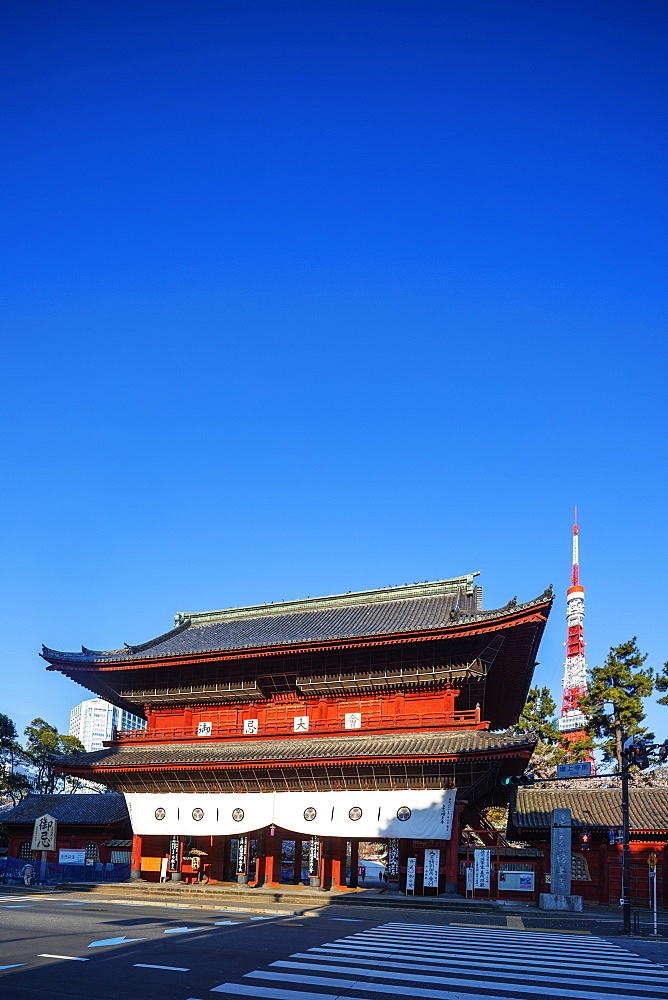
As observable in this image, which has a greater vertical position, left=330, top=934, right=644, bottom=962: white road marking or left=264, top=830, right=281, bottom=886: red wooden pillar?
left=330, top=934, right=644, bottom=962: white road marking

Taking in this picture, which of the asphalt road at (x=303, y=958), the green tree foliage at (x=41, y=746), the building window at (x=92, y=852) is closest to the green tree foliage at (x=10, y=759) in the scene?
the green tree foliage at (x=41, y=746)

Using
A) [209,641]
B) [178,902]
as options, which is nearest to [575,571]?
[209,641]

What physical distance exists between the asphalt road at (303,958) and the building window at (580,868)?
49.1 ft

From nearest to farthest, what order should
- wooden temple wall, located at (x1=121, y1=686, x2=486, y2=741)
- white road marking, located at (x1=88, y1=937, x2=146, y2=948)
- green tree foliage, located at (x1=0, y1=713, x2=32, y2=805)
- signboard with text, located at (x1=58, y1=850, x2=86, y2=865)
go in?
white road marking, located at (x1=88, y1=937, x2=146, y2=948) → wooden temple wall, located at (x1=121, y1=686, x2=486, y2=741) → signboard with text, located at (x1=58, y1=850, x2=86, y2=865) → green tree foliage, located at (x1=0, y1=713, x2=32, y2=805)

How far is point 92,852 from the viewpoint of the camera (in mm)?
44750

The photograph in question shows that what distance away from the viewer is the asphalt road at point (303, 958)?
12.5 meters

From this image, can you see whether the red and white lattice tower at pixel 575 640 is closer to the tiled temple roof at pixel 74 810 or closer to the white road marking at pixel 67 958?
the tiled temple roof at pixel 74 810

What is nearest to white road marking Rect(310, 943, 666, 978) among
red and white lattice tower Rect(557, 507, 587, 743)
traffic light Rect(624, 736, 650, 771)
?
traffic light Rect(624, 736, 650, 771)

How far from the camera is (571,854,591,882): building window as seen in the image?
128 ft

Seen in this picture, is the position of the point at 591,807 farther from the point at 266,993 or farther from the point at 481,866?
the point at 266,993

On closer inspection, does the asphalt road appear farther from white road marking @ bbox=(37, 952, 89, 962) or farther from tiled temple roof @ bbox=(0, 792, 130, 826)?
tiled temple roof @ bbox=(0, 792, 130, 826)

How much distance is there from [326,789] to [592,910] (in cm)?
1358

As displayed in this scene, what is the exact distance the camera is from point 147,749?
3956 cm

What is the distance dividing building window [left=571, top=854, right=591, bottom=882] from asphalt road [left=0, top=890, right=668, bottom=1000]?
15.0 meters
